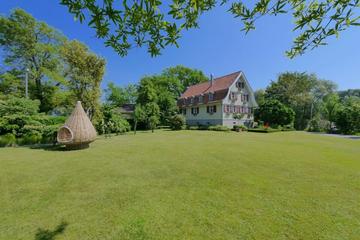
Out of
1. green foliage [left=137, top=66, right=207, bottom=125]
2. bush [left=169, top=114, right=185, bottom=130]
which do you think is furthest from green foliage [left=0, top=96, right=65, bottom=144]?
green foliage [left=137, top=66, right=207, bottom=125]

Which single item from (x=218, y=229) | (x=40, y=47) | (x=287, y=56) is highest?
(x=40, y=47)

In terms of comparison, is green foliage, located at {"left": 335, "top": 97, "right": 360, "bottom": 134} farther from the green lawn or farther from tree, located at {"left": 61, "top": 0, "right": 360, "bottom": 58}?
tree, located at {"left": 61, "top": 0, "right": 360, "bottom": 58}

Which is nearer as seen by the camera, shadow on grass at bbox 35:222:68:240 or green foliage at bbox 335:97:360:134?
shadow on grass at bbox 35:222:68:240

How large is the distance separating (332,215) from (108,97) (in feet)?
155

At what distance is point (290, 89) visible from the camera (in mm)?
36344

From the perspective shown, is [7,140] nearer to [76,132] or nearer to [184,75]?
[76,132]

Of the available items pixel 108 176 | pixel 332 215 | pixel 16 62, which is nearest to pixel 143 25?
pixel 332 215

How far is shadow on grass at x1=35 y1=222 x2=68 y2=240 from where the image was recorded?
107 inches

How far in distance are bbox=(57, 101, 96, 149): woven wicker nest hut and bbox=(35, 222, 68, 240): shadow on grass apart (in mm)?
8046

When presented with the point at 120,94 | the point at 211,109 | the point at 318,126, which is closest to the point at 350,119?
the point at 318,126

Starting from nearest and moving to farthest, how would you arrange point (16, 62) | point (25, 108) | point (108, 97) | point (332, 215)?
1. point (332, 215)
2. point (25, 108)
3. point (16, 62)
4. point (108, 97)

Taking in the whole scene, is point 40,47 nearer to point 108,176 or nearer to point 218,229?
point 108,176

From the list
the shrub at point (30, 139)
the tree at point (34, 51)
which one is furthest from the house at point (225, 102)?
the shrub at point (30, 139)

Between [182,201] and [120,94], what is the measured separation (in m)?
44.5
